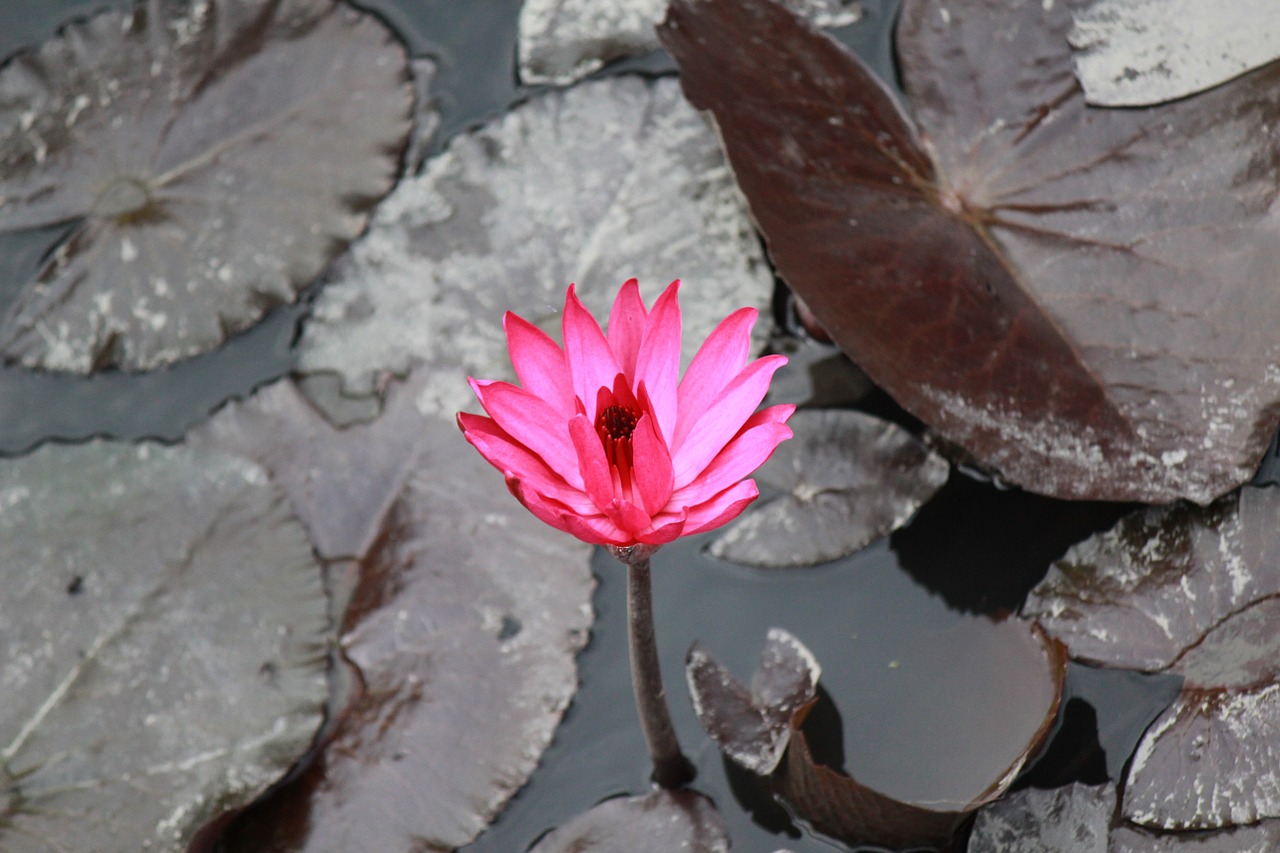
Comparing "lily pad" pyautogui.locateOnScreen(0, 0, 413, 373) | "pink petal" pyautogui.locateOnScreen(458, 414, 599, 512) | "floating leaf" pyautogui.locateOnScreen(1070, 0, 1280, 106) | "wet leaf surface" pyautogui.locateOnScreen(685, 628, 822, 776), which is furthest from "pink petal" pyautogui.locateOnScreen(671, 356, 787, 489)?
"lily pad" pyautogui.locateOnScreen(0, 0, 413, 373)

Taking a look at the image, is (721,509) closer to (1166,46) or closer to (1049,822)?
(1049,822)

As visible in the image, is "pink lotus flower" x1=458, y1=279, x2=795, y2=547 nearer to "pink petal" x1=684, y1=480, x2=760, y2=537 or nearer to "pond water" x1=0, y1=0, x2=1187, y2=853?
"pink petal" x1=684, y1=480, x2=760, y2=537

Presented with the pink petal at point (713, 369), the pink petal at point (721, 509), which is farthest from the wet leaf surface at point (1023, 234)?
the pink petal at point (721, 509)

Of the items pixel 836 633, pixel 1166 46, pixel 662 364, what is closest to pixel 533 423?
pixel 662 364

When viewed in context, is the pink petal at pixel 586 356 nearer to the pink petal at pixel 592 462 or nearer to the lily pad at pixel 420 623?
the pink petal at pixel 592 462

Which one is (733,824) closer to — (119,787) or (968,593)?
(968,593)

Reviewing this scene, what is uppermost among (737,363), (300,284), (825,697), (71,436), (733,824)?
(737,363)

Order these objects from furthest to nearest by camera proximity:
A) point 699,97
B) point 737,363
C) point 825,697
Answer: point 699,97 < point 825,697 < point 737,363

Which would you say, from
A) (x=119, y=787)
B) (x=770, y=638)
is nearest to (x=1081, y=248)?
(x=770, y=638)
